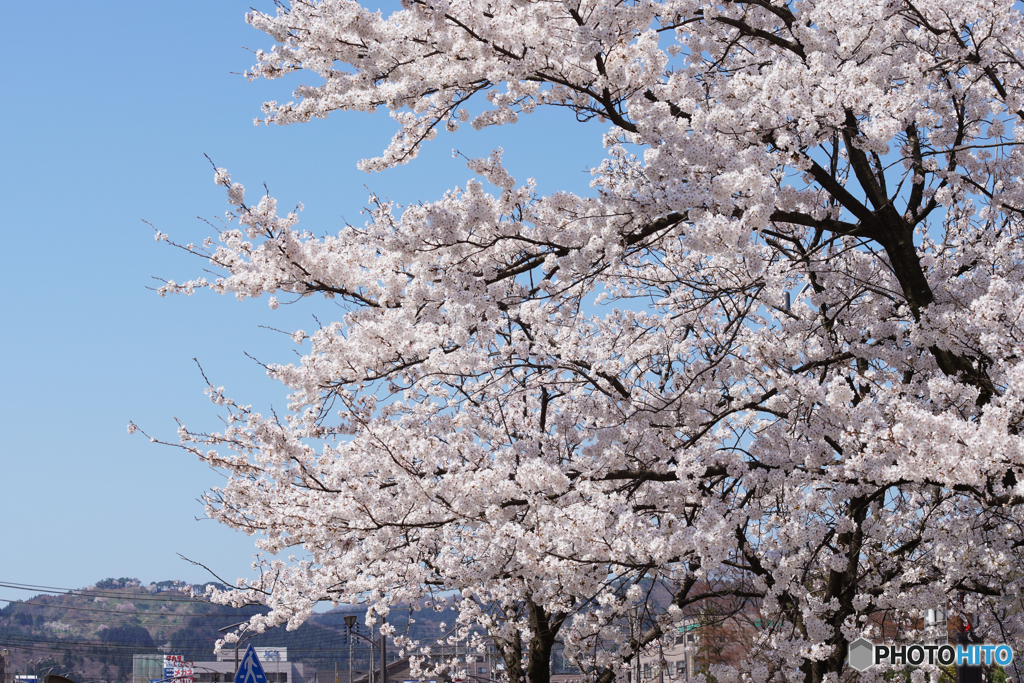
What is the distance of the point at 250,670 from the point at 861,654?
634 cm

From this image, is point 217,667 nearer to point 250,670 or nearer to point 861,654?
point 250,670

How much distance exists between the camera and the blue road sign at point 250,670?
8.44 meters

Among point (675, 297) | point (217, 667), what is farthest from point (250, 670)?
point (217, 667)

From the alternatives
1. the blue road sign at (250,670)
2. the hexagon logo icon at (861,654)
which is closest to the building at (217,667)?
the blue road sign at (250,670)

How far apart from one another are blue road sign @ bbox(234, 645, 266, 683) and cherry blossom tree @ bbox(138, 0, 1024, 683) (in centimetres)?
132

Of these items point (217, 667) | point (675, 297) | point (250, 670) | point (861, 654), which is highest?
point (675, 297)

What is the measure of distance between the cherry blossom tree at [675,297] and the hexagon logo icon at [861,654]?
0.55ft

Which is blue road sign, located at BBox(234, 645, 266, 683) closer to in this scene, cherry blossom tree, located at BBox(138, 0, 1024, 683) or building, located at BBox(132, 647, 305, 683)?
cherry blossom tree, located at BBox(138, 0, 1024, 683)

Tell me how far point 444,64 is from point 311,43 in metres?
1.05

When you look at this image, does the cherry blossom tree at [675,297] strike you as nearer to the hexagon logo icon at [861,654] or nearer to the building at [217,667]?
the hexagon logo icon at [861,654]

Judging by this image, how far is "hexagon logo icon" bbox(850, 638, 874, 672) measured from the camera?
852 centimetres

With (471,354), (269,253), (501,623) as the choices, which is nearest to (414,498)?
(471,354)

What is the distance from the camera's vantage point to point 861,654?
8562mm

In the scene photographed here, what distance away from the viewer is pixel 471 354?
736cm
